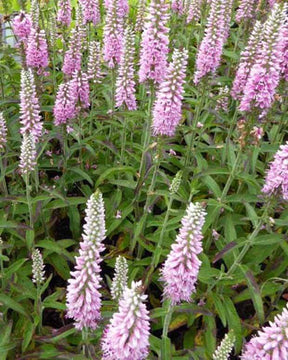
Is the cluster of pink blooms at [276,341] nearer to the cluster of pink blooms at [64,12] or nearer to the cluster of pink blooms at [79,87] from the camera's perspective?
the cluster of pink blooms at [79,87]

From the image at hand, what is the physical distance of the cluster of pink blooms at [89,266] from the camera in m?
3.03

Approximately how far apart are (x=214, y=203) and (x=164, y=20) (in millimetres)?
2297

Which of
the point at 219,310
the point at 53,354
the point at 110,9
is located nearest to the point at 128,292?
the point at 53,354

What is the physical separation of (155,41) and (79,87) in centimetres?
136

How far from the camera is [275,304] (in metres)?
5.39

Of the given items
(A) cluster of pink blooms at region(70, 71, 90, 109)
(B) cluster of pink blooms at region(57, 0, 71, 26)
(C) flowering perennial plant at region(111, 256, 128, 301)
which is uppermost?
(B) cluster of pink blooms at region(57, 0, 71, 26)

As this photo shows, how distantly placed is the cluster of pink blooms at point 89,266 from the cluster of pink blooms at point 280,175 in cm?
178

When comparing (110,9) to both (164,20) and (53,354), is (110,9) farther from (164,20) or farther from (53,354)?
(53,354)

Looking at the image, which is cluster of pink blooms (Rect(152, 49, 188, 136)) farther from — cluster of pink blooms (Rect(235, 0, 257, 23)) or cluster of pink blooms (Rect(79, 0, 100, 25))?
cluster of pink blooms (Rect(235, 0, 257, 23))

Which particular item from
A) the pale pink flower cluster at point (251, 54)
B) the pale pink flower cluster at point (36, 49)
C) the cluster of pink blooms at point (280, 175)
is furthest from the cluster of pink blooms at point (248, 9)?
the cluster of pink blooms at point (280, 175)

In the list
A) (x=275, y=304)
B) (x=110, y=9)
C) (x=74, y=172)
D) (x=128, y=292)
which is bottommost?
(x=275, y=304)

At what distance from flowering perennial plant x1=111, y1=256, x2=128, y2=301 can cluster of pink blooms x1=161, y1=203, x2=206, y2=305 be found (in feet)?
1.73

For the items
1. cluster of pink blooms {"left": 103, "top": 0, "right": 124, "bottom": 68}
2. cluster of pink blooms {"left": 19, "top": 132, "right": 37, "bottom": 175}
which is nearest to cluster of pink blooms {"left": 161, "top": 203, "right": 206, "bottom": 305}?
cluster of pink blooms {"left": 19, "top": 132, "right": 37, "bottom": 175}

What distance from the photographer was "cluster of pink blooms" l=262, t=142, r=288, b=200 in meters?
3.90
